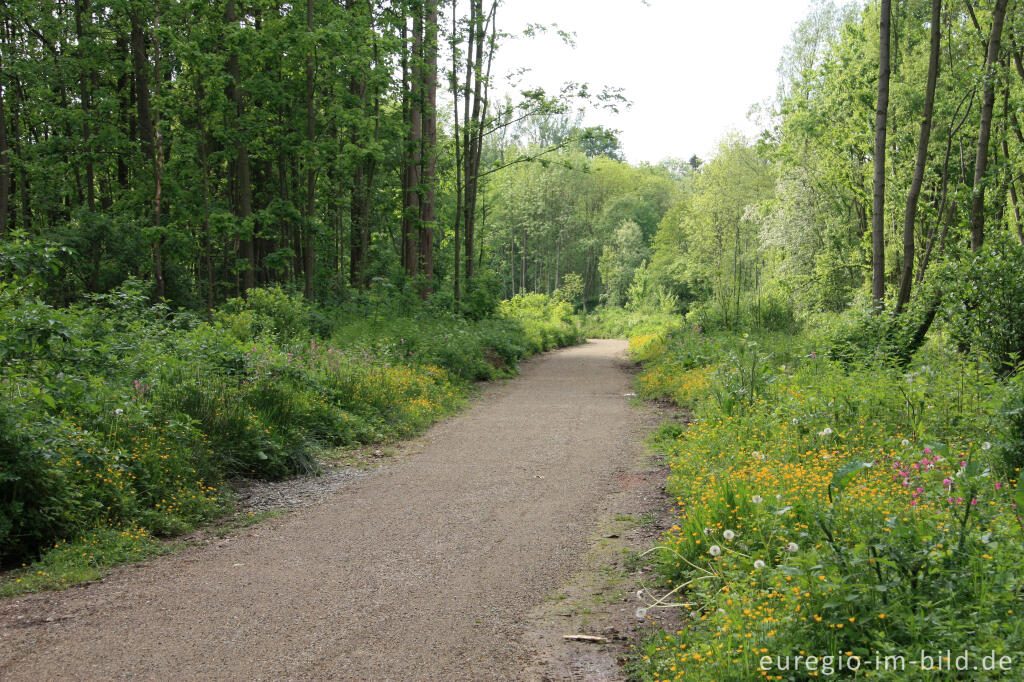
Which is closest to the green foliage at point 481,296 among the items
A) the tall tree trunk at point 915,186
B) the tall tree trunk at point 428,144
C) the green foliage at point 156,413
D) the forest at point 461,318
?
the forest at point 461,318

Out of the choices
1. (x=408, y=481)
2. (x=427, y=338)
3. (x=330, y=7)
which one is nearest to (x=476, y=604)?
(x=408, y=481)

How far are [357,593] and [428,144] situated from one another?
18106mm

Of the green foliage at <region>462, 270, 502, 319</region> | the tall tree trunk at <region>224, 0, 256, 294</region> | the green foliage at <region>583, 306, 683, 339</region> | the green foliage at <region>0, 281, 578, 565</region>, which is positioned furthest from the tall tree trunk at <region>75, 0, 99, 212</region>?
the green foliage at <region>583, 306, 683, 339</region>

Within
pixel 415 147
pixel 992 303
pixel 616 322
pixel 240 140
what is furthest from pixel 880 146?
pixel 616 322

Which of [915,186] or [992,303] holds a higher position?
[915,186]

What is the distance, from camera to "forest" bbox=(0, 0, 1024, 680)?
3.80 m

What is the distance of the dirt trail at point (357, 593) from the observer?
357cm

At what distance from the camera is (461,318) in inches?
794

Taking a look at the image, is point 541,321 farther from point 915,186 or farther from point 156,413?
point 156,413

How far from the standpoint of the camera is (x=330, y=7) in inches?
705

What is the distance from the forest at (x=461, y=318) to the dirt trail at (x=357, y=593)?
0.69 metres

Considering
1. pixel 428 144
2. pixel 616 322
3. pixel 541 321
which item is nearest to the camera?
pixel 428 144

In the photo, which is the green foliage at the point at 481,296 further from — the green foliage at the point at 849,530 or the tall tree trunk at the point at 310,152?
the green foliage at the point at 849,530

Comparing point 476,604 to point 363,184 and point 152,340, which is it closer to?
point 152,340
